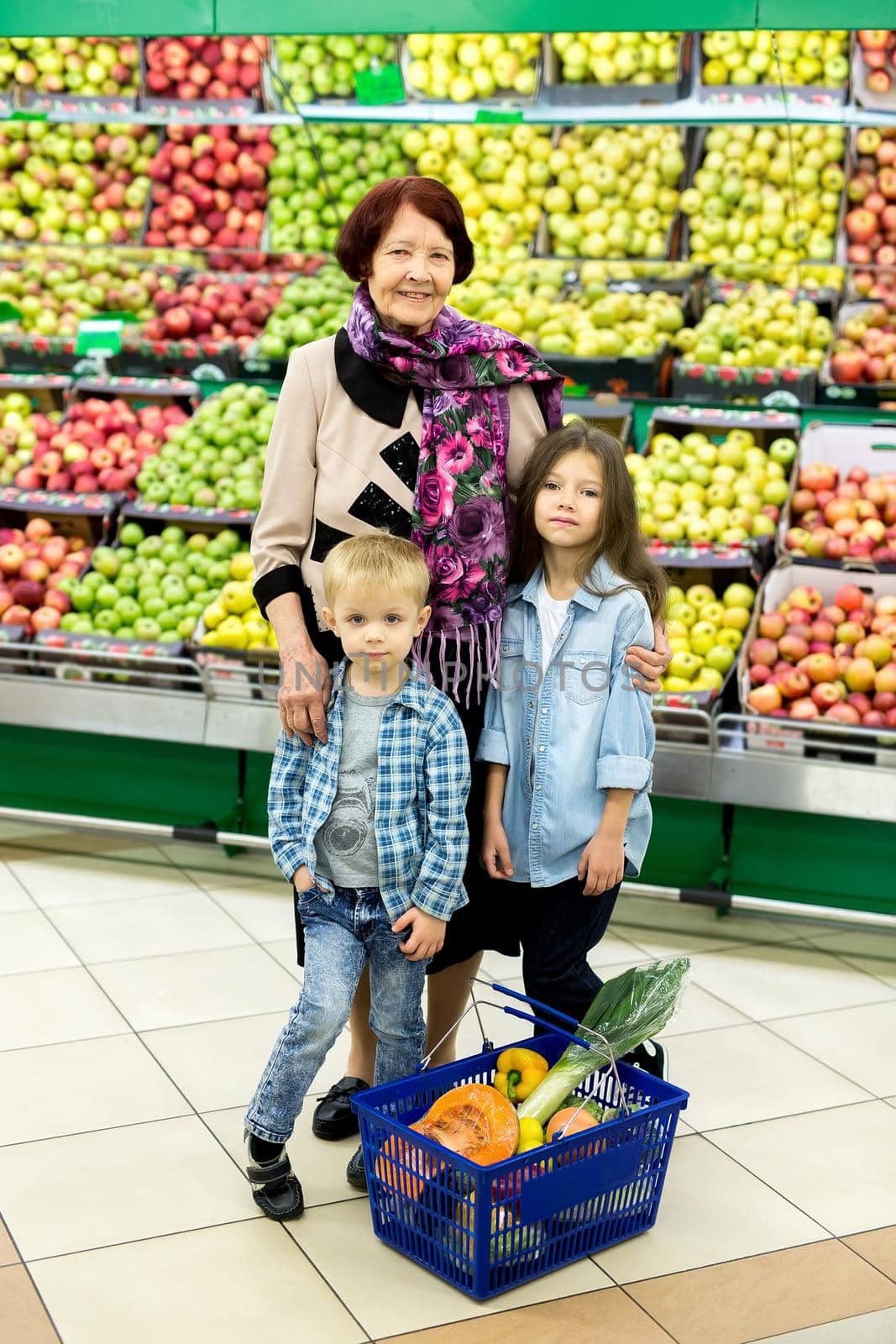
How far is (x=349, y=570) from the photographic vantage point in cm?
239

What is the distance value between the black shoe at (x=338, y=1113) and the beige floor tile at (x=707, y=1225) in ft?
1.98

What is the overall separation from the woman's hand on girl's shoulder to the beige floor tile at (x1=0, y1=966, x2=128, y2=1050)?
151 centimetres

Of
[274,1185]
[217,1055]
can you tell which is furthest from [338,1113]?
[217,1055]

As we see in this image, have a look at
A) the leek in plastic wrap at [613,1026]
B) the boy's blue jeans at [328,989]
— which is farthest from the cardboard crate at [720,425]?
the boy's blue jeans at [328,989]

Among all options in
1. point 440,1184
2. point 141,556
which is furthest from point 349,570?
point 141,556

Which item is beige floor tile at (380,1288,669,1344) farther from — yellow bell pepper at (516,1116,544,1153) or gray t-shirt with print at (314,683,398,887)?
gray t-shirt with print at (314,683,398,887)

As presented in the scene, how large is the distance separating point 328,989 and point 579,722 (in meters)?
0.62

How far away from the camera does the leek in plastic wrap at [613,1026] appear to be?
8.29 ft

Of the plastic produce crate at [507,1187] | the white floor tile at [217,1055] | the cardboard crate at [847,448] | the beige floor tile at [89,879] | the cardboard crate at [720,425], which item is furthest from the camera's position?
the cardboard crate at [847,448]

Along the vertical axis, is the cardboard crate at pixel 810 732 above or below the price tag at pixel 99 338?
below

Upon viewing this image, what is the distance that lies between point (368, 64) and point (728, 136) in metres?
1.42

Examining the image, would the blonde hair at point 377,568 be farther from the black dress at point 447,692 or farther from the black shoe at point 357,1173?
the black shoe at point 357,1173

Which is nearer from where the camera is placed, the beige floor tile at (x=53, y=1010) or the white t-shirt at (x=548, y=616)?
the white t-shirt at (x=548, y=616)

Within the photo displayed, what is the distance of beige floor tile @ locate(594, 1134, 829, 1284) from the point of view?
2529 millimetres
